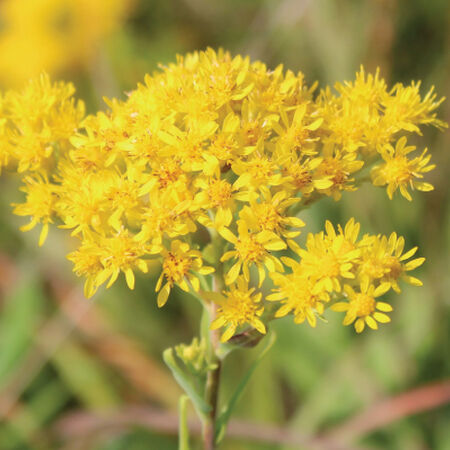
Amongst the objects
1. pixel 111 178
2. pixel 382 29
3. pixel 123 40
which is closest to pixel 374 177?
pixel 111 178

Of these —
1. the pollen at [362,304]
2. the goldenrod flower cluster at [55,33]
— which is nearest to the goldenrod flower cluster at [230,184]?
the pollen at [362,304]

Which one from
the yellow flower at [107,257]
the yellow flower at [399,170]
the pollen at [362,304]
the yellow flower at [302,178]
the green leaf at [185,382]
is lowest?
the green leaf at [185,382]

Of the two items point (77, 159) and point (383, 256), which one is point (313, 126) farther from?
point (77, 159)

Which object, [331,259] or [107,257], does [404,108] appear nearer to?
[331,259]

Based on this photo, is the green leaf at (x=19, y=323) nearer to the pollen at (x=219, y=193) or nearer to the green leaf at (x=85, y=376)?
the green leaf at (x=85, y=376)

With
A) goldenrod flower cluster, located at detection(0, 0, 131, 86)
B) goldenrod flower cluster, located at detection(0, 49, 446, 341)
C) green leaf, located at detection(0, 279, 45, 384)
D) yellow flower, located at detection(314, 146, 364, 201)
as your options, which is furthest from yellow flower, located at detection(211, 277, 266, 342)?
goldenrod flower cluster, located at detection(0, 0, 131, 86)

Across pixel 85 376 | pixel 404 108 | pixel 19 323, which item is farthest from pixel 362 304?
pixel 19 323
